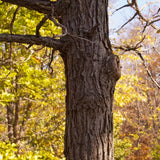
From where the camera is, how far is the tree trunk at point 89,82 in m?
1.71

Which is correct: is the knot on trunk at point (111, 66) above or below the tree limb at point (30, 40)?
below

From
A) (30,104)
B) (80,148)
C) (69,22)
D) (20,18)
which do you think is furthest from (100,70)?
(30,104)

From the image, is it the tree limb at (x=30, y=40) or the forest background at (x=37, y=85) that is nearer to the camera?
the tree limb at (x=30, y=40)

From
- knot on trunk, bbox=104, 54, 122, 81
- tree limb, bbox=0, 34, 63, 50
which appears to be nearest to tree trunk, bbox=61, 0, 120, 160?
knot on trunk, bbox=104, 54, 122, 81

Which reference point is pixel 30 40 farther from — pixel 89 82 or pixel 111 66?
pixel 111 66

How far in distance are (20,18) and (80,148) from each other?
3072 millimetres

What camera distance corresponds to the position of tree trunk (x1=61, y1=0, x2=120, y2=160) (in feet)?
5.60

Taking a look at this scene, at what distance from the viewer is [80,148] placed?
67.6 inches

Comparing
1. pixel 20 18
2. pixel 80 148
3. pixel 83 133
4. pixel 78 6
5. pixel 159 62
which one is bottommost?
pixel 80 148

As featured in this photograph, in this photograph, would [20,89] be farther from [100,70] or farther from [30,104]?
[100,70]

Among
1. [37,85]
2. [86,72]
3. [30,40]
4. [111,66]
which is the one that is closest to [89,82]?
[86,72]

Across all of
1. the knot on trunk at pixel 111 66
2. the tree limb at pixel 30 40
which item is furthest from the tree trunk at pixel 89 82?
the tree limb at pixel 30 40

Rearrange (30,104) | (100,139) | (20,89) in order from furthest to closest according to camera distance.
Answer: (30,104)
(20,89)
(100,139)

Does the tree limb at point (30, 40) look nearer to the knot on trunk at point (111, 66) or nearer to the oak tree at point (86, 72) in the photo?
the oak tree at point (86, 72)
